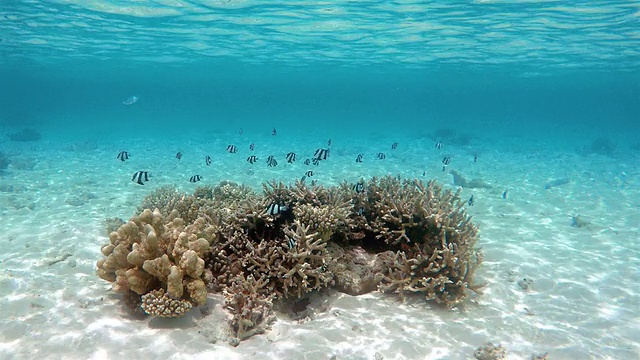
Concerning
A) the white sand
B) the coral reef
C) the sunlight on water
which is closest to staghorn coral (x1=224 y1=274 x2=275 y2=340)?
the white sand

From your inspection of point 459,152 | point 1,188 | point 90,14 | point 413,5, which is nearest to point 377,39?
point 413,5

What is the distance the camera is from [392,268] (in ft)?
22.4

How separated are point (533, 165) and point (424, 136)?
20.2 m

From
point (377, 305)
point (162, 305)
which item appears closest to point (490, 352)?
point (377, 305)

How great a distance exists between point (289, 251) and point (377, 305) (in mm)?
1869

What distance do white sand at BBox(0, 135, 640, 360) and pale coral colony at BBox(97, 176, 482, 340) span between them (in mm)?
349

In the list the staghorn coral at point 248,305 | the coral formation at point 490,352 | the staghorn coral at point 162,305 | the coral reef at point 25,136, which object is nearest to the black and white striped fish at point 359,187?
the staghorn coral at point 248,305

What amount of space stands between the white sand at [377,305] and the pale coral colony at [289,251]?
1.14ft

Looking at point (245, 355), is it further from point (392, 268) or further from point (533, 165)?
point (533, 165)

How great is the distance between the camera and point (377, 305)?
6332 millimetres

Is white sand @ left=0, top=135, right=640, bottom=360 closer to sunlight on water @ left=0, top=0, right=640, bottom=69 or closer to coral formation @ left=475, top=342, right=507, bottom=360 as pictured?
coral formation @ left=475, top=342, right=507, bottom=360

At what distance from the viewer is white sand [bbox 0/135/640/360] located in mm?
4953

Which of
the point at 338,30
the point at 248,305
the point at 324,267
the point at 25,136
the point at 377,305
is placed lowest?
the point at 25,136

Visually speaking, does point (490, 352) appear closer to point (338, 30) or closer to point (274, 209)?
point (274, 209)
